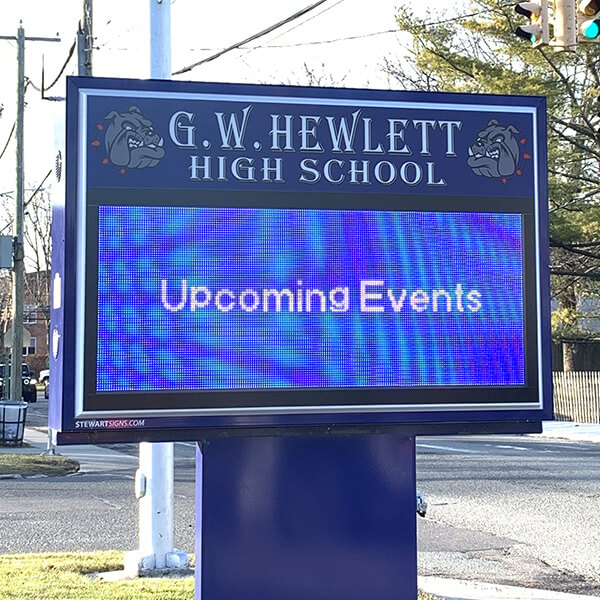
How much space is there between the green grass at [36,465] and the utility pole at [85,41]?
5.89m

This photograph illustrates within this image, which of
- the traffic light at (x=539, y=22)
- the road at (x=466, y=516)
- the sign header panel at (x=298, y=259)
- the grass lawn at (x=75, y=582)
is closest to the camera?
the sign header panel at (x=298, y=259)

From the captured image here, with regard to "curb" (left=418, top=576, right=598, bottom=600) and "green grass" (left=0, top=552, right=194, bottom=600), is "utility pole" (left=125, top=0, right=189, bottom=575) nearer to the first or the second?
"green grass" (left=0, top=552, right=194, bottom=600)

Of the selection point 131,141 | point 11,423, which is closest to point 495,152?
point 131,141

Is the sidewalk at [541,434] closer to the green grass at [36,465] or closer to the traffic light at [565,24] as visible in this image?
the green grass at [36,465]

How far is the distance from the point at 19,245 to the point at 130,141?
1657 centimetres

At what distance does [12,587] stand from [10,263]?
15114 mm

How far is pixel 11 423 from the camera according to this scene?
20.4 meters

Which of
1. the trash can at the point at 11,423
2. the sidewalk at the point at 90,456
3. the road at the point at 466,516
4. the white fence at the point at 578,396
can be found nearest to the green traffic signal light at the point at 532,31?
the road at the point at 466,516

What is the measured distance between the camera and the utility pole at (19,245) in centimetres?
2122

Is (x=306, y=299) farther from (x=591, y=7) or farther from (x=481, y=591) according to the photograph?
(x=591, y=7)

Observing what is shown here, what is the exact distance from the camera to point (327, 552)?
553 centimetres

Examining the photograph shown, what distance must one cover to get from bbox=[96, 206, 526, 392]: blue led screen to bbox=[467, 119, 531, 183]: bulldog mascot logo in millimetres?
251

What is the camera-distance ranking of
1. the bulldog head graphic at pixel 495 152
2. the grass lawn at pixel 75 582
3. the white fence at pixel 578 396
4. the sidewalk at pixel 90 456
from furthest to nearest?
the white fence at pixel 578 396 < the sidewalk at pixel 90 456 < the grass lawn at pixel 75 582 < the bulldog head graphic at pixel 495 152

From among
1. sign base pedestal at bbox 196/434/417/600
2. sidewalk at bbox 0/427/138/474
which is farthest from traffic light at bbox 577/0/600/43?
sidewalk at bbox 0/427/138/474
